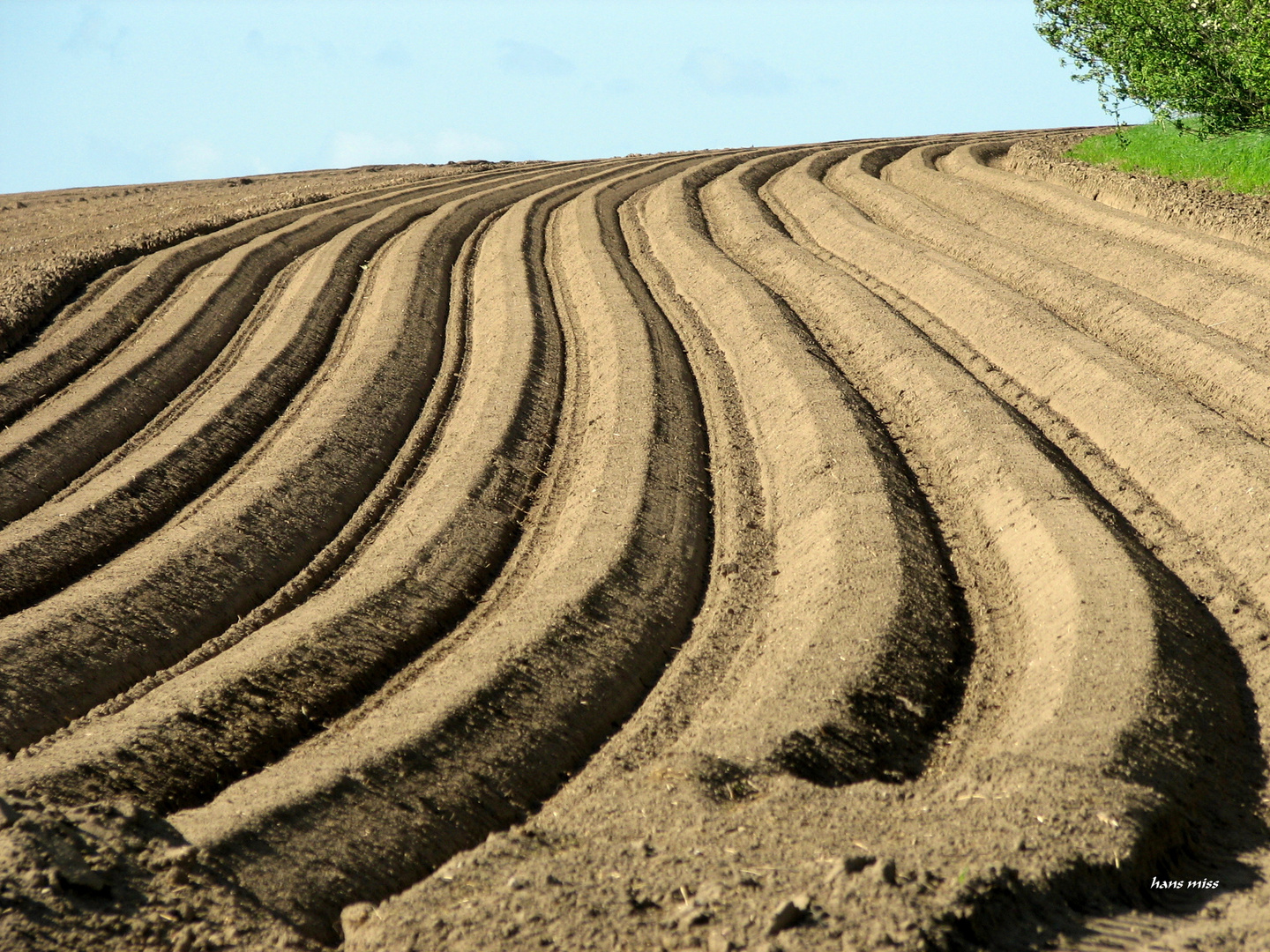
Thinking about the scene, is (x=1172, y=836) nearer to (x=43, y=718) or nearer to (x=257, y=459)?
(x=43, y=718)

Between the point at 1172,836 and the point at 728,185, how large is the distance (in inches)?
638

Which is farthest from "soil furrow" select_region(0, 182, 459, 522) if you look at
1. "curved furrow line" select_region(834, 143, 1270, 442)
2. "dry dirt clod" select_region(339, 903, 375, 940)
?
"curved furrow line" select_region(834, 143, 1270, 442)

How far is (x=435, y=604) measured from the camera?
6.27 meters

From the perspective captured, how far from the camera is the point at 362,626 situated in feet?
19.4

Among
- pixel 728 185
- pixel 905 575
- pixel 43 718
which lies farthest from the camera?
pixel 728 185

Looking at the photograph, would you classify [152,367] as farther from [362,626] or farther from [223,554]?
[362,626]

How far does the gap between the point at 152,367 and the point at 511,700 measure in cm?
727

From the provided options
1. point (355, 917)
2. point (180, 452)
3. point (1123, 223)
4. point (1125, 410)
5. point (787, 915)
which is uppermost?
point (1123, 223)

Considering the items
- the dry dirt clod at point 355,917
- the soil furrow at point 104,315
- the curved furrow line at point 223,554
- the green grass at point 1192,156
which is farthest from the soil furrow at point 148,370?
the green grass at point 1192,156

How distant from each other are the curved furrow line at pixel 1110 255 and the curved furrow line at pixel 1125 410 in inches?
Answer: 53.3

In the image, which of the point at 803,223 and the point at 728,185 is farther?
the point at 728,185

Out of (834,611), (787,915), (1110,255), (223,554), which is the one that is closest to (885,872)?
(787,915)

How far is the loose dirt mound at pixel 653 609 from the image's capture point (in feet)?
12.4

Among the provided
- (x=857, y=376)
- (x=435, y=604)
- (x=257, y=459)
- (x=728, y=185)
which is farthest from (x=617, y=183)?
(x=435, y=604)
